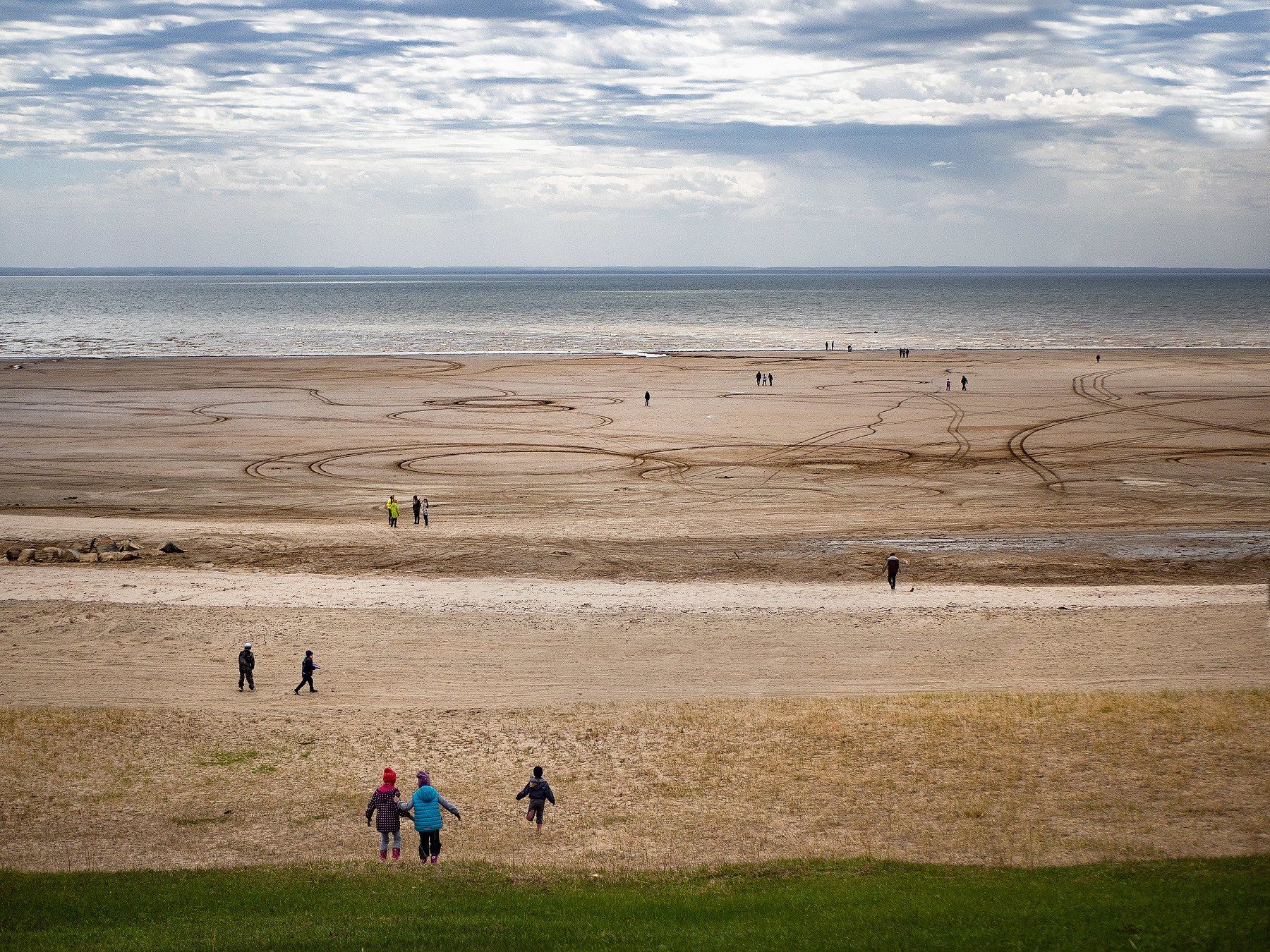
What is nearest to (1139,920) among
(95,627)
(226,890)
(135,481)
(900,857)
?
(900,857)

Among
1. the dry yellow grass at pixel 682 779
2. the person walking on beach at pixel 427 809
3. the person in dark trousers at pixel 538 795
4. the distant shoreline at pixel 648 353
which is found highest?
the distant shoreline at pixel 648 353

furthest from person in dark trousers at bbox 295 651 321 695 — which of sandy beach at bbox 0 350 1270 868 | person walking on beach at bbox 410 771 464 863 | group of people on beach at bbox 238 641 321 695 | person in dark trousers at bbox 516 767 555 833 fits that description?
person walking on beach at bbox 410 771 464 863

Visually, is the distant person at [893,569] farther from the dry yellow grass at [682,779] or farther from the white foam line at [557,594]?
the dry yellow grass at [682,779]

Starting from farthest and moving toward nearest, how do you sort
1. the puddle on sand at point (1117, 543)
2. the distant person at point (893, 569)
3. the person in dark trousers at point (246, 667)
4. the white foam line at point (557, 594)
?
1. the puddle on sand at point (1117, 543)
2. the distant person at point (893, 569)
3. the white foam line at point (557, 594)
4. the person in dark trousers at point (246, 667)

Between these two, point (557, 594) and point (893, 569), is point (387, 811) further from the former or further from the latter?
point (893, 569)

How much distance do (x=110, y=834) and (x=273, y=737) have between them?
13.9 ft

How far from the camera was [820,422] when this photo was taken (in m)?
61.0

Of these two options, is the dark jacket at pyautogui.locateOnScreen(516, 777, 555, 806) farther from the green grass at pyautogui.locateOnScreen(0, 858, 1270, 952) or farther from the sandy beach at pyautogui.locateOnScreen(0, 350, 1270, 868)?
the green grass at pyautogui.locateOnScreen(0, 858, 1270, 952)

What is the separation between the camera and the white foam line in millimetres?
28219

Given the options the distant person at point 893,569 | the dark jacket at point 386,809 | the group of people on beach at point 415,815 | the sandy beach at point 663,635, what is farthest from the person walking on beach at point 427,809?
the distant person at point 893,569

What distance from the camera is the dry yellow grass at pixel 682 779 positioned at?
15.7m

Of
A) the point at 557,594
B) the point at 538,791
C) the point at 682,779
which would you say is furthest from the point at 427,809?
the point at 557,594

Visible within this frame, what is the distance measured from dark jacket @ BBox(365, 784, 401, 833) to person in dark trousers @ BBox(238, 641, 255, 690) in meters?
8.32

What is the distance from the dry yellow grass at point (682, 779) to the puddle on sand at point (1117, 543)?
41.3ft
